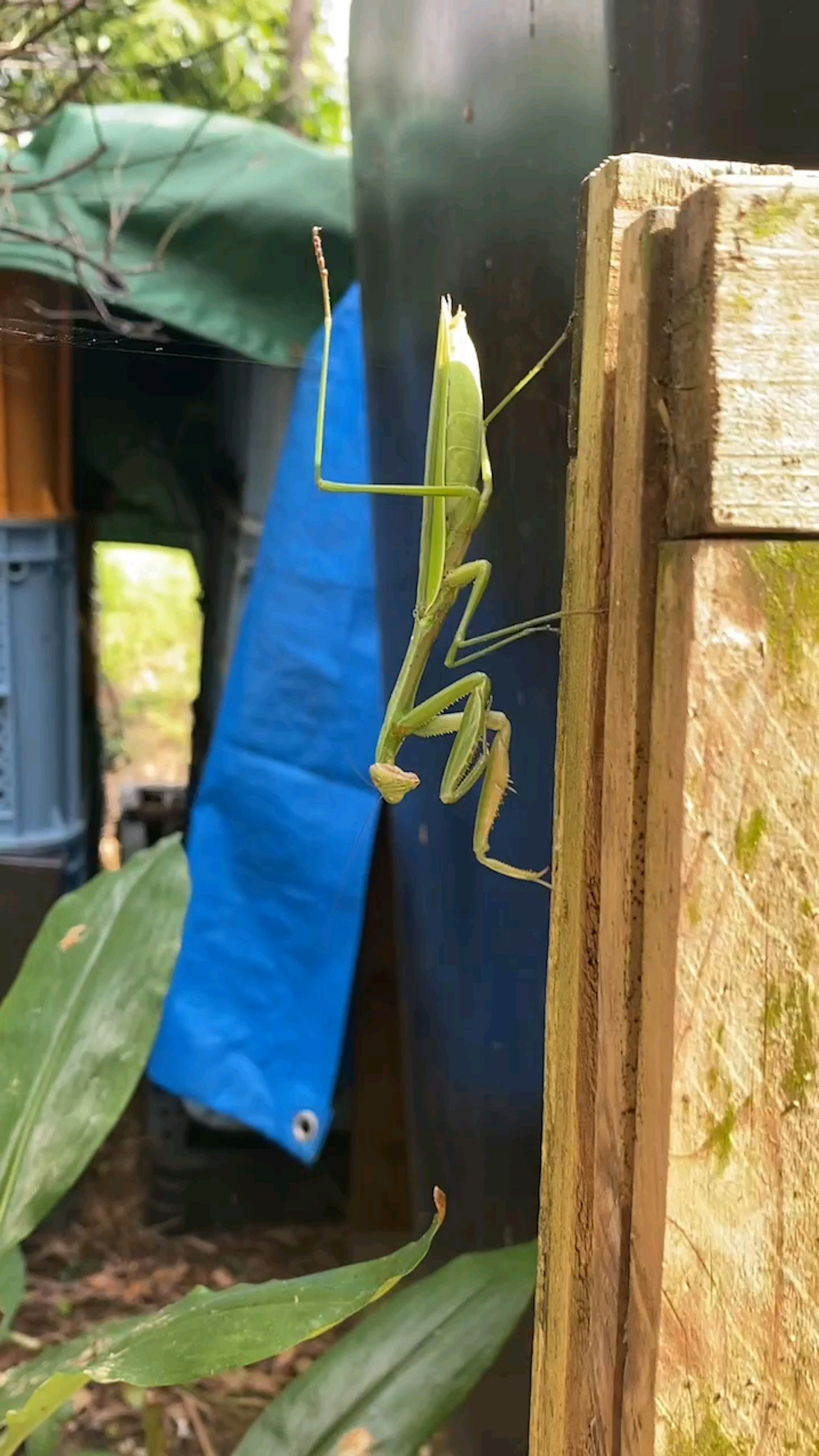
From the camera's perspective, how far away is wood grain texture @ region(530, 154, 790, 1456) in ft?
1.51

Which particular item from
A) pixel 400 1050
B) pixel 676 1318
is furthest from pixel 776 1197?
pixel 400 1050

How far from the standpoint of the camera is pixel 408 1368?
38.0 inches

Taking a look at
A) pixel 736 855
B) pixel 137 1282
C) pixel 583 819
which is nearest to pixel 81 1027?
pixel 583 819

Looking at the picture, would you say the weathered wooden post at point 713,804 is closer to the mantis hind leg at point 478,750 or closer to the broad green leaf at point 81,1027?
the mantis hind leg at point 478,750

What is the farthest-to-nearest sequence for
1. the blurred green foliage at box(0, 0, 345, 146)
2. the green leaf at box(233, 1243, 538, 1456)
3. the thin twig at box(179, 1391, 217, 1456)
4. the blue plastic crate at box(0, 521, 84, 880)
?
the blue plastic crate at box(0, 521, 84, 880), the thin twig at box(179, 1391, 217, 1456), the blurred green foliage at box(0, 0, 345, 146), the green leaf at box(233, 1243, 538, 1456)

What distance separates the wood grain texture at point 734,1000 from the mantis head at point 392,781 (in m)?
0.38

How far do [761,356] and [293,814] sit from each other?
1.47 meters

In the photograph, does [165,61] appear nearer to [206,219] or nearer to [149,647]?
[206,219]

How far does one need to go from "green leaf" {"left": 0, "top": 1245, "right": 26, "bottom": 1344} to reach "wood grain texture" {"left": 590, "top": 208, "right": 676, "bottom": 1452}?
2.77 ft

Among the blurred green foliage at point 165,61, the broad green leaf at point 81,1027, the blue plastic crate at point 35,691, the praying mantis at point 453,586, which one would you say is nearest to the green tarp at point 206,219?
the blurred green foliage at point 165,61

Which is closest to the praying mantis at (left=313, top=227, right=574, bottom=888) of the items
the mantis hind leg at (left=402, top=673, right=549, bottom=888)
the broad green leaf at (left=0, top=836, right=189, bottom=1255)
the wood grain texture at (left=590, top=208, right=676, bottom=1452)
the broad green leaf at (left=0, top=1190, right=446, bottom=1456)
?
the mantis hind leg at (left=402, top=673, right=549, bottom=888)

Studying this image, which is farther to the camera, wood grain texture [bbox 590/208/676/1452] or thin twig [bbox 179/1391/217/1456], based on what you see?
thin twig [bbox 179/1391/217/1456]

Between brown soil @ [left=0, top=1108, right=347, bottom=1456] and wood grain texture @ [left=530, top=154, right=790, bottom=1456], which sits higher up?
wood grain texture @ [left=530, top=154, right=790, bottom=1456]

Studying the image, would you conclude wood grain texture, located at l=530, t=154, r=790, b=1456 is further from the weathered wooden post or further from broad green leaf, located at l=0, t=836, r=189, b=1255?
→ broad green leaf, located at l=0, t=836, r=189, b=1255
